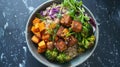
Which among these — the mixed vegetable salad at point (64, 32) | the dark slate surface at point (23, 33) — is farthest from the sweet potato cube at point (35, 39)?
the dark slate surface at point (23, 33)

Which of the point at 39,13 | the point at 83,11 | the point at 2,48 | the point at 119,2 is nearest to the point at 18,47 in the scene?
the point at 2,48

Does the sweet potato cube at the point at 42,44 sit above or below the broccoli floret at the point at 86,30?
above

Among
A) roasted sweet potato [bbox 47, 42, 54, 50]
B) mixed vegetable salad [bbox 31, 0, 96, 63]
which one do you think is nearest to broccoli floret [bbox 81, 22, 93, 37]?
mixed vegetable salad [bbox 31, 0, 96, 63]

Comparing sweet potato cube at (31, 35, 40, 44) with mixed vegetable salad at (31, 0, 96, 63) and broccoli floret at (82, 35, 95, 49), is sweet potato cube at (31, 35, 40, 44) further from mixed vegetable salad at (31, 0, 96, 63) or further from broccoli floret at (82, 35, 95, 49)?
broccoli floret at (82, 35, 95, 49)

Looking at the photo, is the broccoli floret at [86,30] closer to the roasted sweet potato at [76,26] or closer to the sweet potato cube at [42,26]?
the roasted sweet potato at [76,26]

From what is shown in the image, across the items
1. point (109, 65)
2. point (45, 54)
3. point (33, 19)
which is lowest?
point (109, 65)

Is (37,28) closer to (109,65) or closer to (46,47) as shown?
(46,47)
